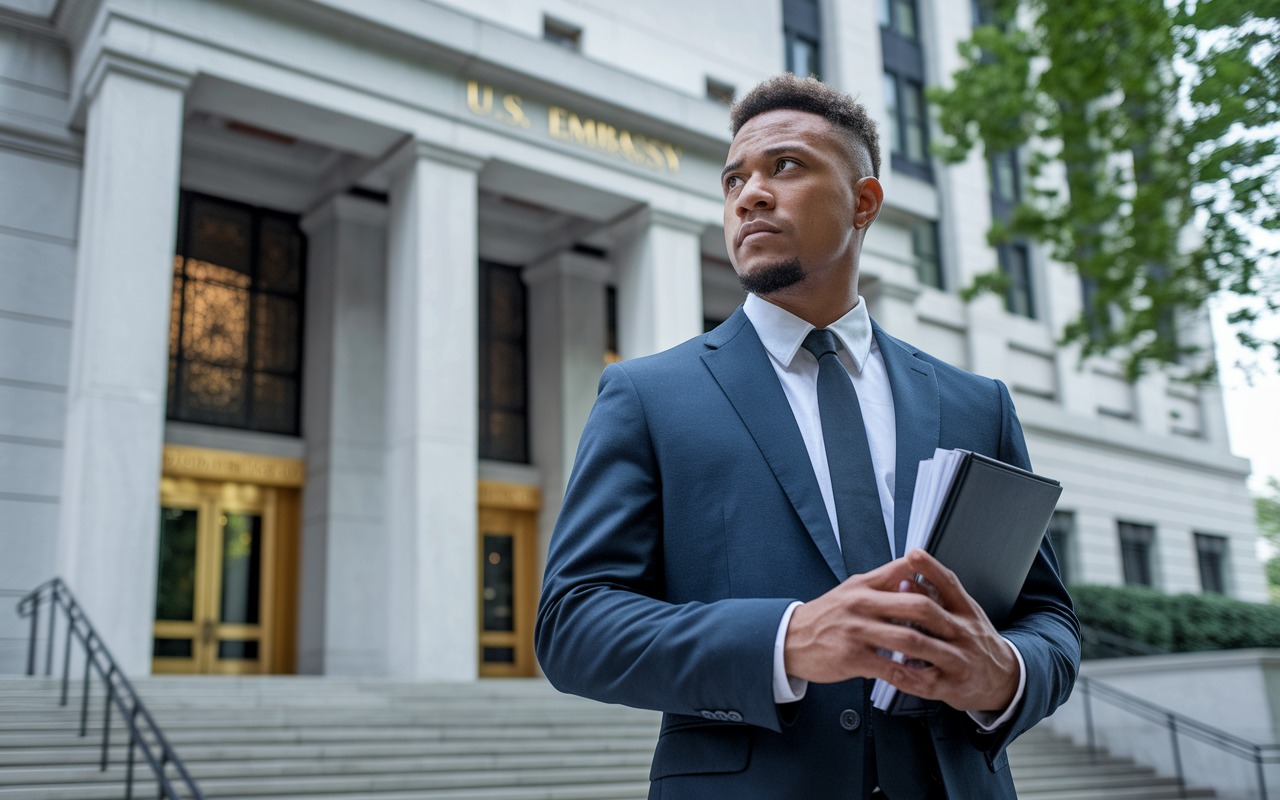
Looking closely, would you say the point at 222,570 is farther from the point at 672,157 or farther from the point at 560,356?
the point at 672,157

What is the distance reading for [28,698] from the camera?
10.9 metres

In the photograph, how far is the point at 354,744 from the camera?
10.9 metres

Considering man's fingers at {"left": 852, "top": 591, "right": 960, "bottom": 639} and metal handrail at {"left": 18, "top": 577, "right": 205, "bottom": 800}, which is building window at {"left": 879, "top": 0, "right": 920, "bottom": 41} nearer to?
metal handrail at {"left": 18, "top": 577, "right": 205, "bottom": 800}

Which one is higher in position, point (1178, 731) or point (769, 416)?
point (769, 416)

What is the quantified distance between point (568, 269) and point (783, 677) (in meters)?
21.0

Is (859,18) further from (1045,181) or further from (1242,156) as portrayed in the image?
(1242,156)

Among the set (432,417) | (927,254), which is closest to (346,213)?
(432,417)

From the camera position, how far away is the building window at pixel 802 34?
2598cm

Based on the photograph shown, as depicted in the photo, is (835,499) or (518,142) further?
(518,142)

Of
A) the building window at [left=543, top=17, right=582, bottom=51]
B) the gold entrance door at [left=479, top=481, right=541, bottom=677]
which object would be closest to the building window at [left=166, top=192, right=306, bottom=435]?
the gold entrance door at [left=479, top=481, right=541, bottom=677]

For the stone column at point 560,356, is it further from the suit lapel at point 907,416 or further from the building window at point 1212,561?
the building window at point 1212,561

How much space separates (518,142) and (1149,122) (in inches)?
368

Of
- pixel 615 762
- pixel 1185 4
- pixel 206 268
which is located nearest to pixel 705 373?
pixel 615 762

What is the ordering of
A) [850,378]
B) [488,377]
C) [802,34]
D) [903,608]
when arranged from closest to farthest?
[903,608]
[850,378]
[488,377]
[802,34]
